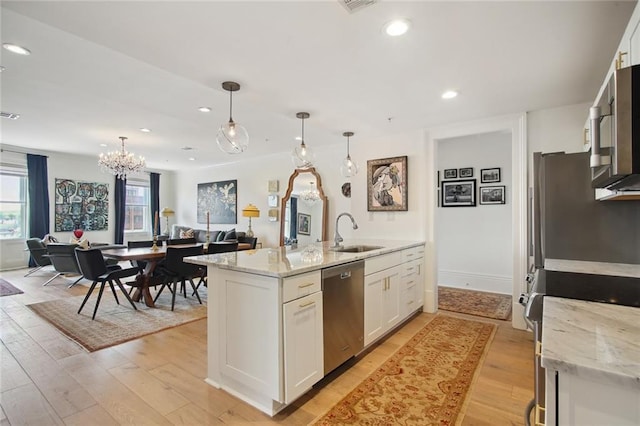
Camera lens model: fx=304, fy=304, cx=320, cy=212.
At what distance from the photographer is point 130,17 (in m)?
1.79

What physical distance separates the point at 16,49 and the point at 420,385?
13.0ft

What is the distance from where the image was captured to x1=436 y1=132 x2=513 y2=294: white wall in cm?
476

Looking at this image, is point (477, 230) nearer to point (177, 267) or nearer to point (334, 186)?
point (334, 186)

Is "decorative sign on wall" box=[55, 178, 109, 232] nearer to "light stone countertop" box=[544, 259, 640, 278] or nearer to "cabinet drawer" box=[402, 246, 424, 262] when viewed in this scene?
"cabinet drawer" box=[402, 246, 424, 262]

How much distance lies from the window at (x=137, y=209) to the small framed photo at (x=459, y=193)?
7982 millimetres

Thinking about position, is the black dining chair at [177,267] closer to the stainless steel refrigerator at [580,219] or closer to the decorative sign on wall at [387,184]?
the decorative sign on wall at [387,184]

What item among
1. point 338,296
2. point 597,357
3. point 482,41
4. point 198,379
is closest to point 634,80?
point 597,357

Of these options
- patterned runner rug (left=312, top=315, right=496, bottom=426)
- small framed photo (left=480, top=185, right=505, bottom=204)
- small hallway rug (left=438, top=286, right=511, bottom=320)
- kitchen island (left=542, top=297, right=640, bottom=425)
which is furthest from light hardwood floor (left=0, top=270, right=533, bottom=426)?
small framed photo (left=480, top=185, right=505, bottom=204)

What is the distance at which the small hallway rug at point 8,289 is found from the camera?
4.69 meters

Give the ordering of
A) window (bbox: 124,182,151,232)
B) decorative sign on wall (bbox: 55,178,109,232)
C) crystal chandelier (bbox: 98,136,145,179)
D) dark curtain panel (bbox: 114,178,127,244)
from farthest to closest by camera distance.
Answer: window (bbox: 124,182,151,232) → dark curtain panel (bbox: 114,178,127,244) → decorative sign on wall (bbox: 55,178,109,232) → crystal chandelier (bbox: 98,136,145,179)

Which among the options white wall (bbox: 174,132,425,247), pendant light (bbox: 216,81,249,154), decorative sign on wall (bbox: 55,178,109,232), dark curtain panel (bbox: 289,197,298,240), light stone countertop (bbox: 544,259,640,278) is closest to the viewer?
light stone countertop (bbox: 544,259,640,278)

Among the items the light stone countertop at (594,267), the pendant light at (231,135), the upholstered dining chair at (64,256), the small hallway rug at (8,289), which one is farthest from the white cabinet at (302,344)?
the small hallway rug at (8,289)

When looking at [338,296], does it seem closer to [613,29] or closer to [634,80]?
[634,80]

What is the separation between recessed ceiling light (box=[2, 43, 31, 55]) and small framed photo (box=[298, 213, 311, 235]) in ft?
13.5
